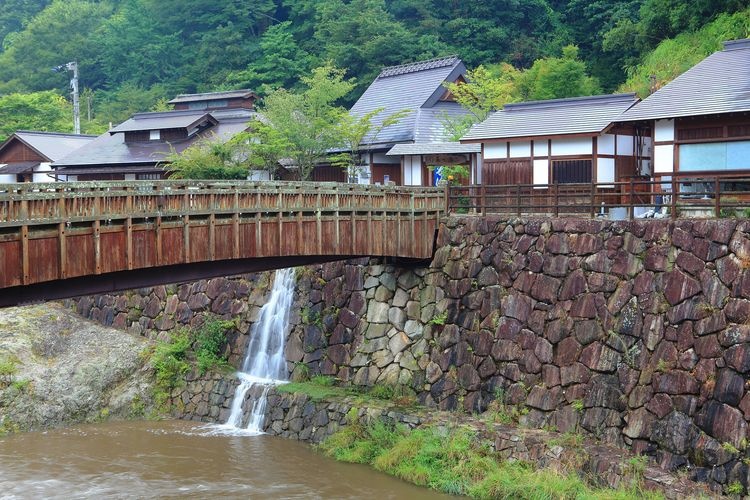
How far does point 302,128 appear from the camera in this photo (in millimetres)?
36406

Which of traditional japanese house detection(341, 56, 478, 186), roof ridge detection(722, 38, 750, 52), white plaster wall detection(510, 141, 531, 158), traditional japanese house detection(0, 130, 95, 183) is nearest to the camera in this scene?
roof ridge detection(722, 38, 750, 52)

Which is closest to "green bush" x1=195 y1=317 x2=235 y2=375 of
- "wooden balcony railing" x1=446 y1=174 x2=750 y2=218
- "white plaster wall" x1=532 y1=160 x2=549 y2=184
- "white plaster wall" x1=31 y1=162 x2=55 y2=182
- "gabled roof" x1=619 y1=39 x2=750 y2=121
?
"wooden balcony railing" x1=446 y1=174 x2=750 y2=218

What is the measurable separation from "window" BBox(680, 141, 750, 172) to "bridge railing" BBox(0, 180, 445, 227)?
22.9ft

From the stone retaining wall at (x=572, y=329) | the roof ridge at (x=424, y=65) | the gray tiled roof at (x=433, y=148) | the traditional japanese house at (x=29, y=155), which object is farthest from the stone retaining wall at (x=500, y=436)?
the traditional japanese house at (x=29, y=155)

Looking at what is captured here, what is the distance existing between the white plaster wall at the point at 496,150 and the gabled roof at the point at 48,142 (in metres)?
28.1

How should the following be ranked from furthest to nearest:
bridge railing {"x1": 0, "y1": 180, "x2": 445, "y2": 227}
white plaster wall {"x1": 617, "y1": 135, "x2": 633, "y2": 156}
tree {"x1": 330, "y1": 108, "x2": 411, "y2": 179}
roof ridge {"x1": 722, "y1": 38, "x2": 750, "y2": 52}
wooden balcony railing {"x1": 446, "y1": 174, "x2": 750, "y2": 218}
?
tree {"x1": 330, "y1": 108, "x2": 411, "y2": 179}, white plaster wall {"x1": 617, "y1": 135, "x2": 633, "y2": 156}, roof ridge {"x1": 722, "y1": 38, "x2": 750, "y2": 52}, wooden balcony railing {"x1": 446, "y1": 174, "x2": 750, "y2": 218}, bridge railing {"x1": 0, "y1": 180, "x2": 445, "y2": 227}

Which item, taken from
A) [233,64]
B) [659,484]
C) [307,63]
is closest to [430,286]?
[659,484]

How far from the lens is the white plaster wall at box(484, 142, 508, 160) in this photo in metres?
30.0

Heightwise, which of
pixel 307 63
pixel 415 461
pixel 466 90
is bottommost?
pixel 415 461

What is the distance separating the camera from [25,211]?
1708 cm

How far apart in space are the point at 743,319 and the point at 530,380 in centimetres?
561

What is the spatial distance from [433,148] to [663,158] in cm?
1163

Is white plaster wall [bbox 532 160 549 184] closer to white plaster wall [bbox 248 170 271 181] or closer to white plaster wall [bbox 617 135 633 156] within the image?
white plaster wall [bbox 617 135 633 156]

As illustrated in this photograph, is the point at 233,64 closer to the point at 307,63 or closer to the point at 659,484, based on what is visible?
the point at 307,63
